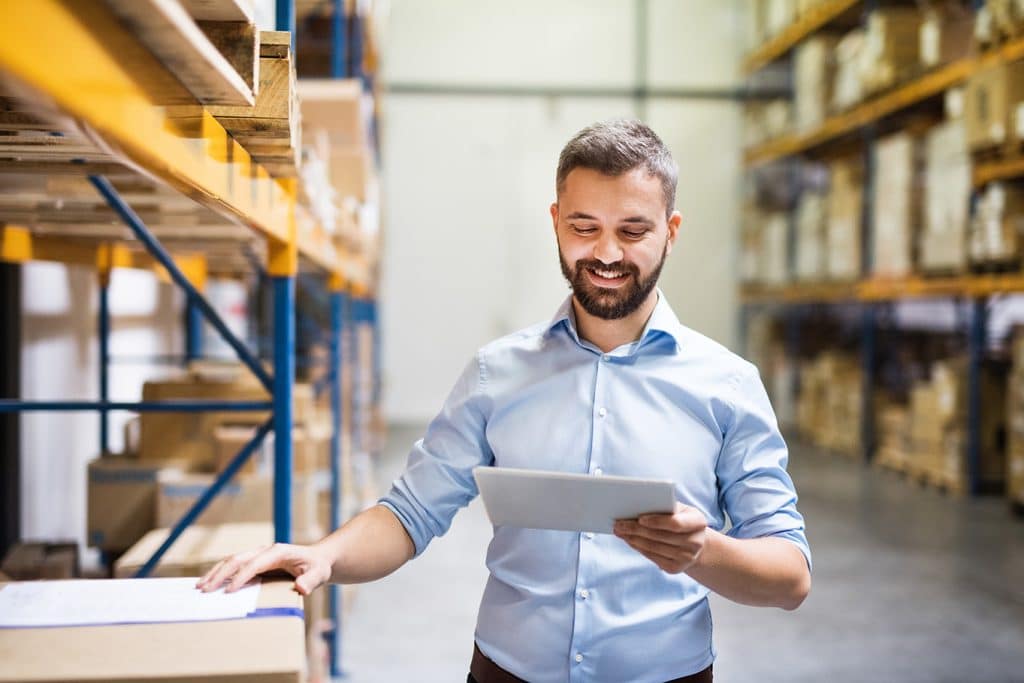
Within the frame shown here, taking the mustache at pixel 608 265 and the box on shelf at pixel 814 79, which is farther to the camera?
the box on shelf at pixel 814 79

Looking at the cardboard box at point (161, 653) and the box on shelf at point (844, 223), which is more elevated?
the box on shelf at point (844, 223)

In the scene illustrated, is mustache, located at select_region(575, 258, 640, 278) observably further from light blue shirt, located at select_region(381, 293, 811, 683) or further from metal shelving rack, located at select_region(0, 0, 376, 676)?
metal shelving rack, located at select_region(0, 0, 376, 676)

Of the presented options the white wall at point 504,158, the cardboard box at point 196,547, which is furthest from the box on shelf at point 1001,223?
the cardboard box at point 196,547

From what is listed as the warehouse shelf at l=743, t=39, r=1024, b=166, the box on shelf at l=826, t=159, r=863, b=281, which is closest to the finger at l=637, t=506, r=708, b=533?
the warehouse shelf at l=743, t=39, r=1024, b=166

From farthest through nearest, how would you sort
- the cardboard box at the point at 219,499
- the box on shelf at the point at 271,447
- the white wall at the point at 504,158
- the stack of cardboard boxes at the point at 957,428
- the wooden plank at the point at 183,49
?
1. the white wall at the point at 504,158
2. the stack of cardboard boxes at the point at 957,428
3. the box on shelf at the point at 271,447
4. the cardboard box at the point at 219,499
5. the wooden plank at the point at 183,49

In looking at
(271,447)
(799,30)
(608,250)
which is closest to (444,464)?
(608,250)

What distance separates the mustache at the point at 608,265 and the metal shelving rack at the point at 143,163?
0.68 metres

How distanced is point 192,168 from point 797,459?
949cm

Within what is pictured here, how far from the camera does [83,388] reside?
210 inches

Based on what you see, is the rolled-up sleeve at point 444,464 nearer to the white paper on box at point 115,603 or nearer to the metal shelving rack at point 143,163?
the white paper on box at point 115,603

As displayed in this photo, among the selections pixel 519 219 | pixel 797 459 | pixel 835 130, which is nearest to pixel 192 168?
pixel 797 459

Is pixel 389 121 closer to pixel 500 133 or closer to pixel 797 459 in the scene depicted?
pixel 500 133

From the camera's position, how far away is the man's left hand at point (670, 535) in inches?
61.1

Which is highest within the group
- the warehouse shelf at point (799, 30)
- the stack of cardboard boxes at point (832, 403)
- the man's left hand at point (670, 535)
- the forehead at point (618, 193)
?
the warehouse shelf at point (799, 30)
